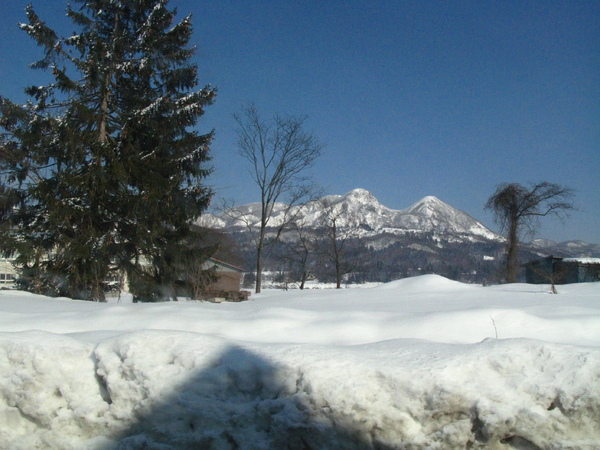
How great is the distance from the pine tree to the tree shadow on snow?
11.3 m

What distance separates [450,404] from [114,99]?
50.1 ft

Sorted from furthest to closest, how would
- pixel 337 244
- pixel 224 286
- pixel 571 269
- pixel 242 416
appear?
pixel 337 244 → pixel 224 286 → pixel 571 269 → pixel 242 416

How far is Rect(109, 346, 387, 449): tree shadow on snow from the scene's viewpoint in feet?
9.94

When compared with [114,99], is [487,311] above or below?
below

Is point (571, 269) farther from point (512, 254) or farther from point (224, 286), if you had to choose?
point (224, 286)

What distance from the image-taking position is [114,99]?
1529 centimetres

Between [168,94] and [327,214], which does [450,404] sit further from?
[327,214]

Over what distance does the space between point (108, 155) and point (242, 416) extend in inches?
493

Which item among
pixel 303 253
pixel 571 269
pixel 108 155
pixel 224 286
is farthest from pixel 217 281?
pixel 571 269

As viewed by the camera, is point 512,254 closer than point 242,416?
No

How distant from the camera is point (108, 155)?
1388 cm

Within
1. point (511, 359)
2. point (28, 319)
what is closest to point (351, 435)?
point (511, 359)

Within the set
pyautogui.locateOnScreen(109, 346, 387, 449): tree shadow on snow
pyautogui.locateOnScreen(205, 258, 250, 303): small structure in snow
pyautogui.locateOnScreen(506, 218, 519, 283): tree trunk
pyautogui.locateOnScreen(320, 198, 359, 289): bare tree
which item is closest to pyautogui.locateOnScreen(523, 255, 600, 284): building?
pyautogui.locateOnScreen(506, 218, 519, 283): tree trunk

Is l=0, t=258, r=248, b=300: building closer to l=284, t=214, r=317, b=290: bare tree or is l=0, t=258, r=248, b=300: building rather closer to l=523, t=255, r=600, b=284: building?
l=284, t=214, r=317, b=290: bare tree
